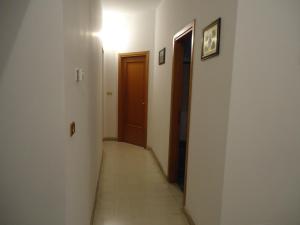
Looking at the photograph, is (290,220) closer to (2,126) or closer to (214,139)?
(214,139)

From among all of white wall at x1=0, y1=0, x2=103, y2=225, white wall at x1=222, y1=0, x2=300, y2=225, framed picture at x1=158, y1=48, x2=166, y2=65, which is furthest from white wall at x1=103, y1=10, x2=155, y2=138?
white wall at x1=0, y1=0, x2=103, y2=225

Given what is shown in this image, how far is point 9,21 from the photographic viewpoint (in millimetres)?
1043

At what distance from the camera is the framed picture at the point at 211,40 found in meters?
1.62

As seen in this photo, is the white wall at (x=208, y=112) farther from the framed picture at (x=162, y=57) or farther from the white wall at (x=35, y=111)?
the white wall at (x=35, y=111)

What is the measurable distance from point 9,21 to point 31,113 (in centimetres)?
46

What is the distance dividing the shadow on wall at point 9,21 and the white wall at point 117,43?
3494 millimetres

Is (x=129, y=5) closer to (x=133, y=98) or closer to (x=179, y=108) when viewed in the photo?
(x=133, y=98)

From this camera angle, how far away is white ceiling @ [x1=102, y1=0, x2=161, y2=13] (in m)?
3.76

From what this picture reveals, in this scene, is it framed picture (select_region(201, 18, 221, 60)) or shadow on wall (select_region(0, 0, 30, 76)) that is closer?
shadow on wall (select_region(0, 0, 30, 76))

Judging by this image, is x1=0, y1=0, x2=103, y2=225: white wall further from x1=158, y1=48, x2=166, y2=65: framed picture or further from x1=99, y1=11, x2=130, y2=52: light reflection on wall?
x1=99, y1=11, x2=130, y2=52: light reflection on wall

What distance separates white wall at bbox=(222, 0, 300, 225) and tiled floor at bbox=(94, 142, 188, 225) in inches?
37.7

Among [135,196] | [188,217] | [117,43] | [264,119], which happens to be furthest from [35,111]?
[117,43]

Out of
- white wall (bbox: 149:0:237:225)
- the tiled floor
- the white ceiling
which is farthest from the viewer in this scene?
the white ceiling

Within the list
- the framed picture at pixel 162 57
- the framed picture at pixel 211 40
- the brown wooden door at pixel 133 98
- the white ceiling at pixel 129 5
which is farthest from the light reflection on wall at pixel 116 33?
the framed picture at pixel 211 40
